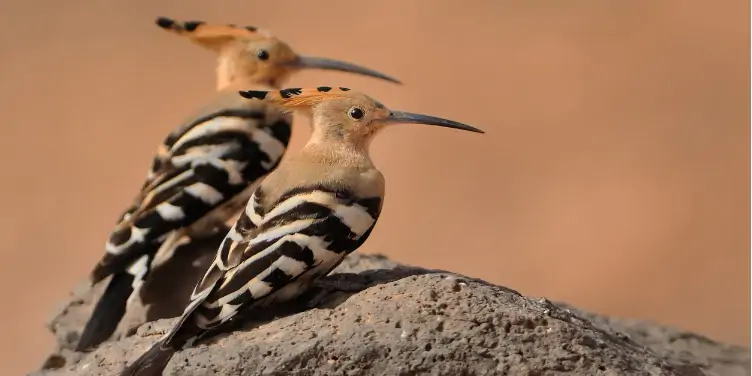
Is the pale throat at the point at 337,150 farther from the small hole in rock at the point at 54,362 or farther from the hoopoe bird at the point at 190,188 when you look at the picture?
the small hole in rock at the point at 54,362

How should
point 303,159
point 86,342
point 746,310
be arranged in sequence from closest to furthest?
point 303,159 < point 86,342 < point 746,310

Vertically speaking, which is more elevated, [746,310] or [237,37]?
[237,37]

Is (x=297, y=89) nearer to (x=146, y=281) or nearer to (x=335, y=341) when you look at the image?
(x=335, y=341)

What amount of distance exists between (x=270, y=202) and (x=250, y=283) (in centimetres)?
14

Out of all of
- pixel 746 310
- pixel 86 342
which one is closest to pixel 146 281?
pixel 86 342

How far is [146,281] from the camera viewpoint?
6.56 feet

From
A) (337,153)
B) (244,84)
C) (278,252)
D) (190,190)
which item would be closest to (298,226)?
(278,252)

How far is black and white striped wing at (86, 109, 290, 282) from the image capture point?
196 centimetres

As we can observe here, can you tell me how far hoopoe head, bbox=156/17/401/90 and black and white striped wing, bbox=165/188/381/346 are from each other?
0.66 m

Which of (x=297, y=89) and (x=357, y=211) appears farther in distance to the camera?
(x=297, y=89)

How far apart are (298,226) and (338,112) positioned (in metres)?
0.23

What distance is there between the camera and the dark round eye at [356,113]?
1632mm

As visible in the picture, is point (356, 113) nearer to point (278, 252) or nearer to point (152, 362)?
point (278, 252)

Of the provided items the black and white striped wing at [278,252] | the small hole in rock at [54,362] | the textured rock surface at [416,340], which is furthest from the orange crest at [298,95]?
the small hole in rock at [54,362]
